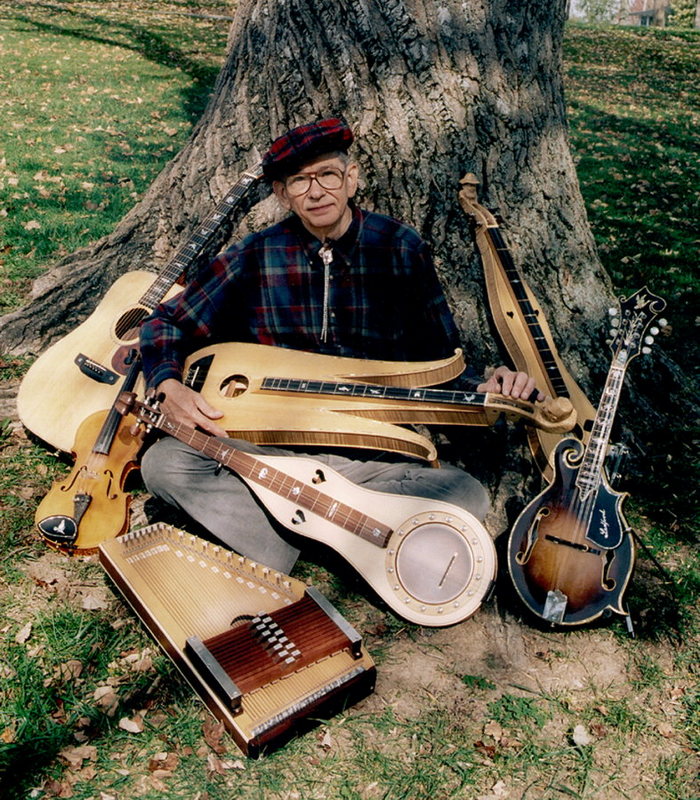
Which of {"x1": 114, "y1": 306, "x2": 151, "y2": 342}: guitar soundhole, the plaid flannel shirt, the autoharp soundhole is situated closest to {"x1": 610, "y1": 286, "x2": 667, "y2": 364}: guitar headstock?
the plaid flannel shirt

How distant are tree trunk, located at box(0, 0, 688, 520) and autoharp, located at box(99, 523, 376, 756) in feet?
4.99

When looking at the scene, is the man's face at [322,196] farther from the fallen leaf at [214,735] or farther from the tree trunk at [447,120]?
the fallen leaf at [214,735]

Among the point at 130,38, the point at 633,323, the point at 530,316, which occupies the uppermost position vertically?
the point at 130,38

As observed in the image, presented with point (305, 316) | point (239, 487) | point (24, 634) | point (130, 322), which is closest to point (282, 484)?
point (239, 487)

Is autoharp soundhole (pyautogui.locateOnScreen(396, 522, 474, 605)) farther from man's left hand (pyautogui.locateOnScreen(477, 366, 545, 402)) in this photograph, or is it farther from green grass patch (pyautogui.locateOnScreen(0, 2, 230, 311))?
green grass patch (pyautogui.locateOnScreen(0, 2, 230, 311))

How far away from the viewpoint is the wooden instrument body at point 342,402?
2740 millimetres

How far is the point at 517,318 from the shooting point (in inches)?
126

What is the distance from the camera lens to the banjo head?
8.71 feet

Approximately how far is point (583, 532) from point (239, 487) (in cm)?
137

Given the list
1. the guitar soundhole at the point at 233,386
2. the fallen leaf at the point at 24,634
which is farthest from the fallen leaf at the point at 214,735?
the guitar soundhole at the point at 233,386

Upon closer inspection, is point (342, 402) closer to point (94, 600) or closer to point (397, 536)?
point (397, 536)

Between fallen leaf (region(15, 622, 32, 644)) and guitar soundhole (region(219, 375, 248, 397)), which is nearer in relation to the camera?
fallen leaf (region(15, 622, 32, 644))

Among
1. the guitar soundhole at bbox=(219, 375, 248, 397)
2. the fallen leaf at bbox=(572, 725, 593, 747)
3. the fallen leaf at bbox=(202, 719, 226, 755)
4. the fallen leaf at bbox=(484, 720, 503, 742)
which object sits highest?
the guitar soundhole at bbox=(219, 375, 248, 397)

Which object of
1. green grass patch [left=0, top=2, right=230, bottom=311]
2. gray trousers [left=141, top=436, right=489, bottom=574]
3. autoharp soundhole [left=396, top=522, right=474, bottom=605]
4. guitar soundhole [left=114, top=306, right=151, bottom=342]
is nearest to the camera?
autoharp soundhole [left=396, top=522, right=474, bottom=605]
